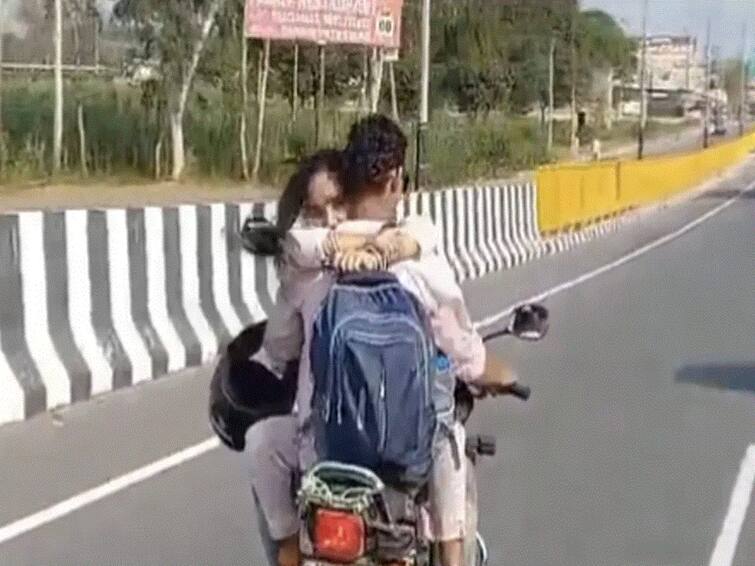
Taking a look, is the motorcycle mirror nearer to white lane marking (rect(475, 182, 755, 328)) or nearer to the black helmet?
the black helmet

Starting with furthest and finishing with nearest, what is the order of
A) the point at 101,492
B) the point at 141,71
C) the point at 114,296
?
the point at 141,71
the point at 114,296
the point at 101,492

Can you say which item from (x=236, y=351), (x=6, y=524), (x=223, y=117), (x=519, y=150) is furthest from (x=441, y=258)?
(x=519, y=150)

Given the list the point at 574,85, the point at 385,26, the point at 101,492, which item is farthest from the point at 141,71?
the point at 101,492

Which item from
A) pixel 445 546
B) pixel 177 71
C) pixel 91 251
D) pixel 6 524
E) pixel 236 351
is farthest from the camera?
pixel 177 71

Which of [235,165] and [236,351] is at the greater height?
[236,351]

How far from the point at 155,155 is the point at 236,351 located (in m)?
42.8

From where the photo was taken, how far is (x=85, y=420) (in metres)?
11.6

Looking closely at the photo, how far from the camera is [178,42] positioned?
154 ft

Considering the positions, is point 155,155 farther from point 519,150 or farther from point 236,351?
point 236,351

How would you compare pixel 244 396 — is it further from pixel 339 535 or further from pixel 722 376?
pixel 722 376

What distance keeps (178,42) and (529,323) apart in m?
42.1

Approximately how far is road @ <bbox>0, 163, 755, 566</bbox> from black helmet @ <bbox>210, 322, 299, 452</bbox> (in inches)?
65.2

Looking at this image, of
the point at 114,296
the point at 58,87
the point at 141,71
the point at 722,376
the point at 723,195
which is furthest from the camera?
the point at 723,195

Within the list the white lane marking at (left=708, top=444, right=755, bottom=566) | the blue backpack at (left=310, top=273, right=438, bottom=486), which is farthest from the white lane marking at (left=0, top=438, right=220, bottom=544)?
the blue backpack at (left=310, top=273, right=438, bottom=486)
